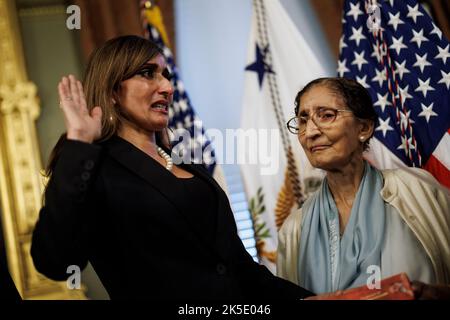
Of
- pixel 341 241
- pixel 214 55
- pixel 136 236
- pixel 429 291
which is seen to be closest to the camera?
pixel 136 236

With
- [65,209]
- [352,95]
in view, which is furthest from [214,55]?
[65,209]

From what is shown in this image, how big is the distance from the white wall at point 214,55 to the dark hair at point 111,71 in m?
1.76

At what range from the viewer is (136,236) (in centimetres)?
161

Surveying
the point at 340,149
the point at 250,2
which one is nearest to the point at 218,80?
the point at 250,2

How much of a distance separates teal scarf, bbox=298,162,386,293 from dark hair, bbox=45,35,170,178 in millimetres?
795

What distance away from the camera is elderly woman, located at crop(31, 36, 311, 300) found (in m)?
1.48

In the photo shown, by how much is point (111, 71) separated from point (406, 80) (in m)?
1.53

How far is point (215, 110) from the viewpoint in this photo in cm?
358

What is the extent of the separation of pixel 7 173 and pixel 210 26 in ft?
4.49

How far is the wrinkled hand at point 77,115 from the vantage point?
1517 mm

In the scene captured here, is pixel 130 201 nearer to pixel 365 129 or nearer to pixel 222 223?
pixel 222 223

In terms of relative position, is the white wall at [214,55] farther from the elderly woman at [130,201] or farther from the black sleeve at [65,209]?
the black sleeve at [65,209]
